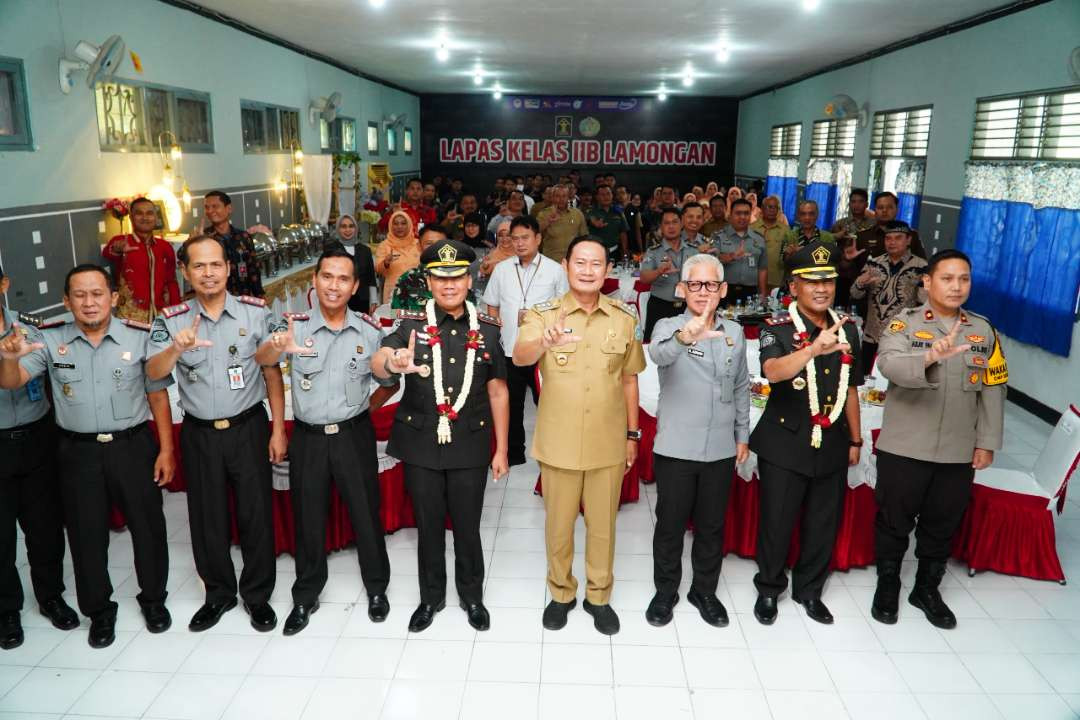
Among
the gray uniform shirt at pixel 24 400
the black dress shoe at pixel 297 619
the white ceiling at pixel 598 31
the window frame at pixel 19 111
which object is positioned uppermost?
the white ceiling at pixel 598 31

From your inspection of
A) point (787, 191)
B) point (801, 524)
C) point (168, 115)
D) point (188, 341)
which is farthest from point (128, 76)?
point (787, 191)

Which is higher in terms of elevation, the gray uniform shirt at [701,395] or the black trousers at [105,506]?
the gray uniform shirt at [701,395]

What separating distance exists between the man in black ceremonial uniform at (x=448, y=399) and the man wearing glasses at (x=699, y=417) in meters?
0.75

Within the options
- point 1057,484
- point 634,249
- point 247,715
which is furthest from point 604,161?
point 247,715

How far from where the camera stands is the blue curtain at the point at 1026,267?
6.61 metres

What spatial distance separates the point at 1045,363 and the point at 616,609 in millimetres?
5416

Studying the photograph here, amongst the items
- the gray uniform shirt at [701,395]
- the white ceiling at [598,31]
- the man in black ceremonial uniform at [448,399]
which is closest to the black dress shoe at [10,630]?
the man in black ceremonial uniform at [448,399]

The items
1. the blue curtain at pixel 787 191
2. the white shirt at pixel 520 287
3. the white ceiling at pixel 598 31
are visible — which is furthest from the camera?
the blue curtain at pixel 787 191

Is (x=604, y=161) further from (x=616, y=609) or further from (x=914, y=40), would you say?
(x=616, y=609)

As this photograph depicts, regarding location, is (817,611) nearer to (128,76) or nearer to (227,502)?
(227,502)

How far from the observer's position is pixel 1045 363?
7.05 meters

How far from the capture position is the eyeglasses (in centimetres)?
332

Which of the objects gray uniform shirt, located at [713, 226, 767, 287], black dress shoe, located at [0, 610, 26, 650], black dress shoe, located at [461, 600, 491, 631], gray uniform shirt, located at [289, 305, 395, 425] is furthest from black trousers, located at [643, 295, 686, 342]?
black dress shoe, located at [0, 610, 26, 650]

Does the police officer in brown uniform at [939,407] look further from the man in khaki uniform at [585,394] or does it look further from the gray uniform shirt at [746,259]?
the gray uniform shirt at [746,259]
